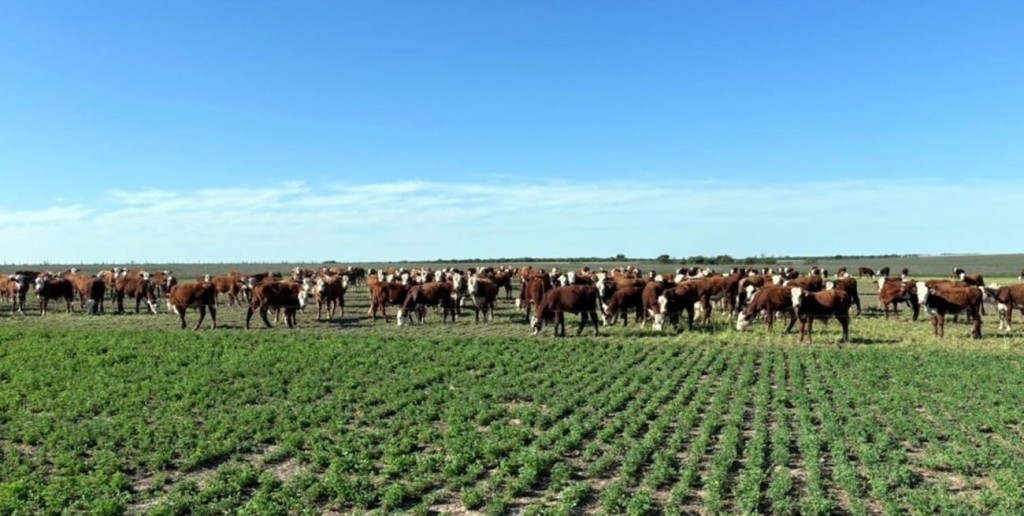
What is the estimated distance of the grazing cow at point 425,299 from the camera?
2980 centimetres

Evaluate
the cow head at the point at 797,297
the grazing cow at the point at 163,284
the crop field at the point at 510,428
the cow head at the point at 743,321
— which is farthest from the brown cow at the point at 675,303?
the grazing cow at the point at 163,284

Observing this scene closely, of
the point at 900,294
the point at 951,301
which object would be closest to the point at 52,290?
the point at 900,294

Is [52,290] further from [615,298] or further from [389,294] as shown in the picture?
[615,298]

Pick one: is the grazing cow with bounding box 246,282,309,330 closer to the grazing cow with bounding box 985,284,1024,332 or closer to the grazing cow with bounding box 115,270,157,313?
the grazing cow with bounding box 115,270,157,313

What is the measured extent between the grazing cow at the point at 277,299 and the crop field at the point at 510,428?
21.1 feet

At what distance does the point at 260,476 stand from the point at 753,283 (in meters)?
28.3

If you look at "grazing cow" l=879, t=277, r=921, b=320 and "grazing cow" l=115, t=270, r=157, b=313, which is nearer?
"grazing cow" l=879, t=277, r=921, b=320

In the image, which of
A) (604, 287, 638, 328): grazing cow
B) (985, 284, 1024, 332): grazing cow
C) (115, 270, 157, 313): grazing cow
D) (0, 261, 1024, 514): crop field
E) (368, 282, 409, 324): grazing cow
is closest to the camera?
(0, 261, 1024, 514): crop field

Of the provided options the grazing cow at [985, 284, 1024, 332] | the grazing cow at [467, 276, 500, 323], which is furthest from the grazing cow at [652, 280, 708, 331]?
the grazing cow at [985, 284, 1024, 332]

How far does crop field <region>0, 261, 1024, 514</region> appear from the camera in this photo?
29.3 ft

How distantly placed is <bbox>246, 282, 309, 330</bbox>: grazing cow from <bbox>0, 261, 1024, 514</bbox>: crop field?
6.42 m

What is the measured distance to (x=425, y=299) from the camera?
30125 mm

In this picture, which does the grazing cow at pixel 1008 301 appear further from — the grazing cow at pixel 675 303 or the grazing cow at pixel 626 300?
the grazing cow at pixel 626 300

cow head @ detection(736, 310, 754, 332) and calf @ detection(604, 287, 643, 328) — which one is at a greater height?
calf @ detection(604, 287, 643, 328)
